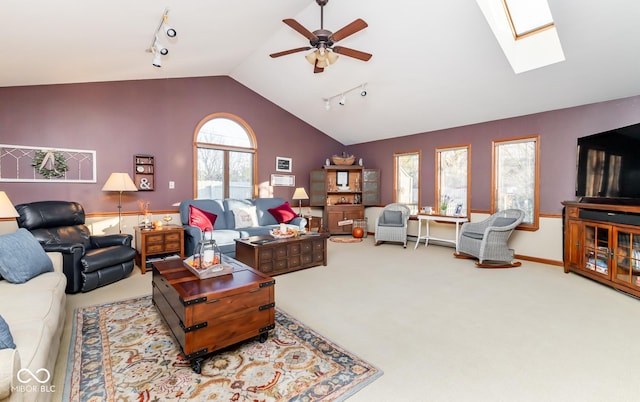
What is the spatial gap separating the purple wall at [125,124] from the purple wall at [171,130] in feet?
0.04

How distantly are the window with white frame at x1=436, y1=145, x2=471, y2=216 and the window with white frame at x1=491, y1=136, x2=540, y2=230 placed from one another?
0.50m

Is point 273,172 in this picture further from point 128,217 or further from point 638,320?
point 638,320

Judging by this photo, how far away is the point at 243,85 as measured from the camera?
5.92 meters

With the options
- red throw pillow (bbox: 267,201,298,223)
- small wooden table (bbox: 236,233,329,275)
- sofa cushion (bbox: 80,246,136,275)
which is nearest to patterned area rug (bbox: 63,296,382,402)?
sofa cushion (bbox: 80,246,136,275)

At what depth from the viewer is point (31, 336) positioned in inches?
57.9

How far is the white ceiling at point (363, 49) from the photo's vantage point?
278cm

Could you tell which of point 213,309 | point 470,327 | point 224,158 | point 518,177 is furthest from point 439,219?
point 213,309

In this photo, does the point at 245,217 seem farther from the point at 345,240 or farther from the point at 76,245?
the point at 76,245

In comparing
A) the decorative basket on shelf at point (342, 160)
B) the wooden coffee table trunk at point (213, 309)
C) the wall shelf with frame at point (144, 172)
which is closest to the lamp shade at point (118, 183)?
the wall shelf with frame at point (144, 172)

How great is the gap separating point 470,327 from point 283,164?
4952 millimetres

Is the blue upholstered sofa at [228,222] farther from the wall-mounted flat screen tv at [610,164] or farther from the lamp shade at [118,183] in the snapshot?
the wall-mounted flat screen tv at [610,164]

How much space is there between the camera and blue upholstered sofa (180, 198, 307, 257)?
440 centimetres

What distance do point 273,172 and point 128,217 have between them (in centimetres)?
280

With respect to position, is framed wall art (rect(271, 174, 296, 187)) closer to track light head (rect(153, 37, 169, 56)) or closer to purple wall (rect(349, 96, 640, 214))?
purple wall (rect(349, 96, 640, 214))
